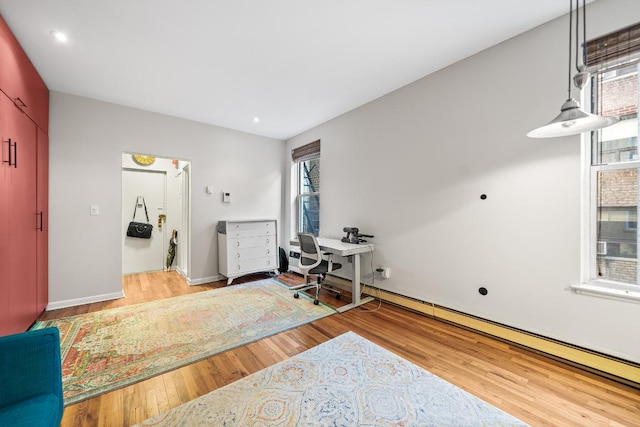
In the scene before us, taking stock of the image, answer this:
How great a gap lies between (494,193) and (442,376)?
64.3 inches

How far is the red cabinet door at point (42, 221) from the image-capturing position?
9.00 feet

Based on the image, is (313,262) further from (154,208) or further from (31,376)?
(154,208)

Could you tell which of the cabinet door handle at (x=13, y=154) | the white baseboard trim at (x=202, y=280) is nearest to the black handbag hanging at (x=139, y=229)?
the white baseboard trim at (x=202, y=280)

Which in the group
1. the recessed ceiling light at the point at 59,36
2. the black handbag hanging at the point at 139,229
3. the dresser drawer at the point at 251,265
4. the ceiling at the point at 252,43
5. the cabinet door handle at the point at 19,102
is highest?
the ceiling at the point at 252,43

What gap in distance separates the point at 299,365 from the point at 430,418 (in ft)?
3.11

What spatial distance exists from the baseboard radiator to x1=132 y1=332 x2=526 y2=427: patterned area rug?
94cm

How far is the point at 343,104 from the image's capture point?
3631 millimetres

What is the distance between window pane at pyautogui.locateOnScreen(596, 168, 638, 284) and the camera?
1.82 metres

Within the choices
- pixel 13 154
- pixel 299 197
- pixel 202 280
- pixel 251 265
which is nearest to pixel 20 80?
pixel 13 154

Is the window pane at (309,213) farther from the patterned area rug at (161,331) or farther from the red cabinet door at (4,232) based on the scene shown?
the red cabinet door at (4,232)

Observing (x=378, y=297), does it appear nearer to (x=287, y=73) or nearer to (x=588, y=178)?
(x=588, y=178)

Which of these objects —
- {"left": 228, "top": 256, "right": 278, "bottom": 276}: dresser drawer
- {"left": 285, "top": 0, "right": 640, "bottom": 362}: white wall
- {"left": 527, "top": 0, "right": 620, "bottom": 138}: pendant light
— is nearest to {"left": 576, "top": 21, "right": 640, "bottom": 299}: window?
{"left": 285, "top": 0, "right": 640, "bottom": 362}: white wall

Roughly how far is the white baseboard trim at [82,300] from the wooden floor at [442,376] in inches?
88.3

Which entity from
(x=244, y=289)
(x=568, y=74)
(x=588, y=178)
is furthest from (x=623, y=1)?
(x=244, y=289)
